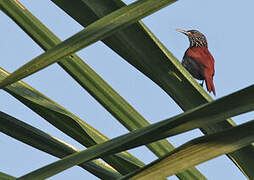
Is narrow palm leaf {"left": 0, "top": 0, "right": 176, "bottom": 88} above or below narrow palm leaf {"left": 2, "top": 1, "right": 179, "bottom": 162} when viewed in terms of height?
A: below

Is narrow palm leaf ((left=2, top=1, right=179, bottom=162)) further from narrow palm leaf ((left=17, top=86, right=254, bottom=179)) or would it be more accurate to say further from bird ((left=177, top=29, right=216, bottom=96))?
bird ((left=177, top=29, right=216, bottom=96))

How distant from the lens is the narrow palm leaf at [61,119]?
4.23ft

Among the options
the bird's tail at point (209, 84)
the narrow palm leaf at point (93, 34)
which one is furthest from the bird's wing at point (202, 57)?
the narrow palm leaf at point (93, 34)

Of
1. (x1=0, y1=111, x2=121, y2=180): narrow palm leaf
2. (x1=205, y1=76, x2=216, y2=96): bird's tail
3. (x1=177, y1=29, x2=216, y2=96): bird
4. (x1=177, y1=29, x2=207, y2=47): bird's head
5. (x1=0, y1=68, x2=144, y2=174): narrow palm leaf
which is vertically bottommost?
(x1=0, y1=111, x2=121, y2=180): narrow palm leaf

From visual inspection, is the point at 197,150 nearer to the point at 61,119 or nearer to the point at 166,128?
the point at 166,128

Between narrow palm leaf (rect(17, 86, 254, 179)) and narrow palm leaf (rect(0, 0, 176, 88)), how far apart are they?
12cm

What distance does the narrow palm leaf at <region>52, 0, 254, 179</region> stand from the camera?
0.99 metres

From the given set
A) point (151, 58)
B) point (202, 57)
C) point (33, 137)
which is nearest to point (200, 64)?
point (202, 57)

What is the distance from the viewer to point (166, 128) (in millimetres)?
614

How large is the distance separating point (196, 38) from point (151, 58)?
320 inches

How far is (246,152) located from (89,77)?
0.47 meters

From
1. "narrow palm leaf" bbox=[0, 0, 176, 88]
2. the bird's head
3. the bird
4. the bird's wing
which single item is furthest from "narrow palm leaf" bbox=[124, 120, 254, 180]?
the bird's head

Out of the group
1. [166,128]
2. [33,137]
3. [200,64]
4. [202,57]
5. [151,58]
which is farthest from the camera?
[202,57]

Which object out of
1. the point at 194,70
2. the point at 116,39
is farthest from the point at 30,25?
the point at 194,70
